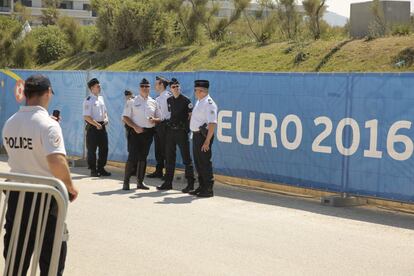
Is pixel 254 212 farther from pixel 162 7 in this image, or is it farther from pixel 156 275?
pixel 162 7

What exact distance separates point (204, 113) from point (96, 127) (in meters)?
3.26

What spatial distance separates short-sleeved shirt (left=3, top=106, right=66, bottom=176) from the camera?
4.68m

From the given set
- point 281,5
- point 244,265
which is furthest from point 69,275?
point 281,5

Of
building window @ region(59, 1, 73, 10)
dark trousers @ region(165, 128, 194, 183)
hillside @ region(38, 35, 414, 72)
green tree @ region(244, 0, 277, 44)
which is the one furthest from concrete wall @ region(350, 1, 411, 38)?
building window @ region(59, 1, 73, 10)

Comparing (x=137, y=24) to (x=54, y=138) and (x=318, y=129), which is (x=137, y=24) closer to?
(x=318, y=129)

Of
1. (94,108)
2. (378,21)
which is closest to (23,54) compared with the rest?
(378,21)

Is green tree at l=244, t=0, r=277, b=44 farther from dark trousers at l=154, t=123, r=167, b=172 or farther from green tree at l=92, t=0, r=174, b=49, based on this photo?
dark trousers at l=154, t=123, r=167, b=172

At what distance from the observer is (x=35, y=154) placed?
15.5 ft

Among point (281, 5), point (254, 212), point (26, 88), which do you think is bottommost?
point (254, 212)

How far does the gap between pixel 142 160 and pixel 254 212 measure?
2551 millimetres

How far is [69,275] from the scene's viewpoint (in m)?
6.16

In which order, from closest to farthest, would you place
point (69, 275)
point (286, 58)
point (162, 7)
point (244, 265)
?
1. point (69, 275)
2. point (244, 265)
3. point (286, 58)
4. point (162, 7)

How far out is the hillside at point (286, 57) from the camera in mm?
17844

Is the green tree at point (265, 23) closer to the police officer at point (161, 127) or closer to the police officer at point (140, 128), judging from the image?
the police officer at point (161, 127)
